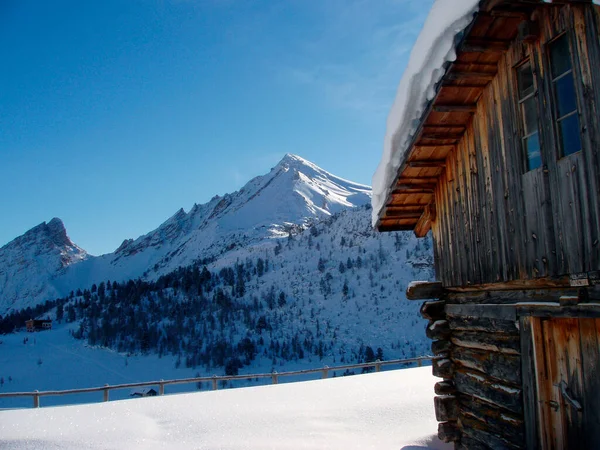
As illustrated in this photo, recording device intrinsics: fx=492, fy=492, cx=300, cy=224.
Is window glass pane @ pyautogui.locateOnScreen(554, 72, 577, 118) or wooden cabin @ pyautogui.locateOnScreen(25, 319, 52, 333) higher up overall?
window glass pane @ pyautogui.locateOnScreen(554, 72, 577, 118)

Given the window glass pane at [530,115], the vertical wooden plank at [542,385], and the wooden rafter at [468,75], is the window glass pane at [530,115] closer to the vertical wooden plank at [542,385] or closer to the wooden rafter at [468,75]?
the wooden rafter at [468,75]

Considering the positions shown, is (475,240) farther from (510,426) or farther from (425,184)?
(510,426)

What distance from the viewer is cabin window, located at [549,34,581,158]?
4.22 meters

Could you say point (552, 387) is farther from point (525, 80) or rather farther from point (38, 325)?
point (38, 325)

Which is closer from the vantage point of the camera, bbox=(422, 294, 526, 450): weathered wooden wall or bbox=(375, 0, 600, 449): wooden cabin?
bbox=(375, 0, 600, 449): wooden cabin

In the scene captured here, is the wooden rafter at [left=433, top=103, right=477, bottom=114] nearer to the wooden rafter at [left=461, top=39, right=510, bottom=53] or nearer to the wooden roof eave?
the wooden roof eave

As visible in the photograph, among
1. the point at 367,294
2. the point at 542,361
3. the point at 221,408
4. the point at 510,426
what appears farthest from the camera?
the point at 367,294

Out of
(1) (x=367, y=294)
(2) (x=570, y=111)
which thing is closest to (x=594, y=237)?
(2) (x=570, y=111)

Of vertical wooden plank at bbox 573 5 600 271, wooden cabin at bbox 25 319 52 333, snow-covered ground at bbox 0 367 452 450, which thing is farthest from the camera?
wooden cabin at bbox 25 319 52 333

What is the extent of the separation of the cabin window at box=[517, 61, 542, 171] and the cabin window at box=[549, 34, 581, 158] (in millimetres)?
225

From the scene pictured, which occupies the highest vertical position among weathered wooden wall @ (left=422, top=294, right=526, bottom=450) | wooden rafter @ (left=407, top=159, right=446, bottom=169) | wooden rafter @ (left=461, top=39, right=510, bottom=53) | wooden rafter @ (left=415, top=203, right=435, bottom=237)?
wooden rafter @ (left=461, top=39, right=510, bottom=53)

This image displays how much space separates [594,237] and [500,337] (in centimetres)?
174

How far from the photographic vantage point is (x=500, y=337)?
5238 mm

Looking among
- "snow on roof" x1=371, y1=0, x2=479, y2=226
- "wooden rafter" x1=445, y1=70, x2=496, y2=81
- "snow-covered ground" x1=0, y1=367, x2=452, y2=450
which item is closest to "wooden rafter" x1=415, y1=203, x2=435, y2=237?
"snow on roof" x1=371, y1=0, x2=479, y2=226
